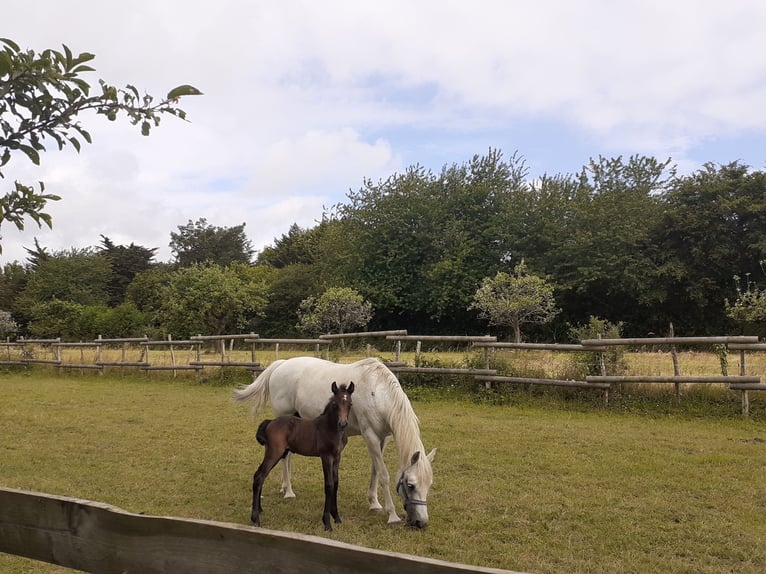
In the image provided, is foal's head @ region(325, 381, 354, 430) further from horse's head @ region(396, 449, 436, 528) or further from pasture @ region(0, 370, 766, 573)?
pasture @ region(0, 370, 766, 573)

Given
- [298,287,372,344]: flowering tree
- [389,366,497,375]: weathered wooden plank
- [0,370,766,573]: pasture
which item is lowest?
[0,370,766,573]: pasture

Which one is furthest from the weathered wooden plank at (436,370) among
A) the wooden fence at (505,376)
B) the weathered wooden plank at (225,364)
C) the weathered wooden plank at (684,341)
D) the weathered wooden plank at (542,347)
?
the weathered wooden plank at (225,364)

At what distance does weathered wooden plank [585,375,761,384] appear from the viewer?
9.46 metres

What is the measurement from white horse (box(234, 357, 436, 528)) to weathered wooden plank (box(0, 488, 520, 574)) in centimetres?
309

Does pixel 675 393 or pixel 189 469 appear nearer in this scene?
pixel 189 469

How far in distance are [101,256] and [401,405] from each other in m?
48.6

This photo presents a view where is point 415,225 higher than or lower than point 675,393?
higher

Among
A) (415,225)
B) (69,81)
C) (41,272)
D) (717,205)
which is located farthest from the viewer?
(41,272)

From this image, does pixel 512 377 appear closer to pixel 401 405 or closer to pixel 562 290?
pixel 401 405

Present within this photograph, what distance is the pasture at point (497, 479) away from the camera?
14.0ft

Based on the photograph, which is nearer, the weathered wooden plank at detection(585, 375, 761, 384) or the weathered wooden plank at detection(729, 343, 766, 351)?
the weathered wooden plank at detection(729, 343, 766, 351)

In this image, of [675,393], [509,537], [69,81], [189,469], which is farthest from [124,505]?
[675,393]

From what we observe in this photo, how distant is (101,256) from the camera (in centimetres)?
4722

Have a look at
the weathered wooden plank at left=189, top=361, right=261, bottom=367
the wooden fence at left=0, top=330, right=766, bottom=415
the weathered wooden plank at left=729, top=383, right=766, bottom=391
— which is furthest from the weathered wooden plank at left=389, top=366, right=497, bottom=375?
the weathered wooden plank at left=729, top=383, right=766, bottom=391
